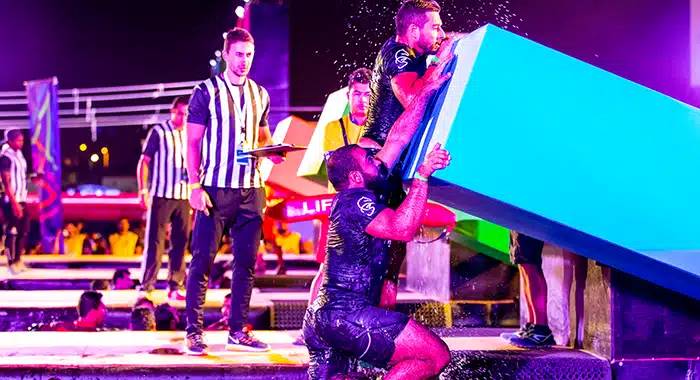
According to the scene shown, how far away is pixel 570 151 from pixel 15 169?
8081mm

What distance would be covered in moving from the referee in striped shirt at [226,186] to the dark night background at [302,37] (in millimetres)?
2436

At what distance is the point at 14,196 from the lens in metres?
10.3

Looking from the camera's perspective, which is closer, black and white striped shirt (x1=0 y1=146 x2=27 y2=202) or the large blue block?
the large blue block

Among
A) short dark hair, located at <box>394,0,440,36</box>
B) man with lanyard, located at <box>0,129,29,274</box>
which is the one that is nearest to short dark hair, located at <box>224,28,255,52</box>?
short dark hair, located at <box>394,0,440,36</box>

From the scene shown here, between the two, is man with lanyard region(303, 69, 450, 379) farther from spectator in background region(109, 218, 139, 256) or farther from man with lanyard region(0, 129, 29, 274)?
spectator in background region(109, 218, 139, 256)

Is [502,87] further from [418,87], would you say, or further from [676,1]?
[676,1]

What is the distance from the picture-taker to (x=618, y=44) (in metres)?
6.60

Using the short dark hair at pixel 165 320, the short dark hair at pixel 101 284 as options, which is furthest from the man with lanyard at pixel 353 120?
the short dark hair at pixel 101 284

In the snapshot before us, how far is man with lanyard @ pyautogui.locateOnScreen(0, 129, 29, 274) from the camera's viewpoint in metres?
10.2

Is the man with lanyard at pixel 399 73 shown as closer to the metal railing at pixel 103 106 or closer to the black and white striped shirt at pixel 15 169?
the black and white striped shirt at pixel 15 169

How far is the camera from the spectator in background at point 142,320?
6.32 meters

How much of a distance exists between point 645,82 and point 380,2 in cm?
226

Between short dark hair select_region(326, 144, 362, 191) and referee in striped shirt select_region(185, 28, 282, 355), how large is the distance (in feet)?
3.87

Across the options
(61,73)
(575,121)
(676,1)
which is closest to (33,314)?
(575,121)
